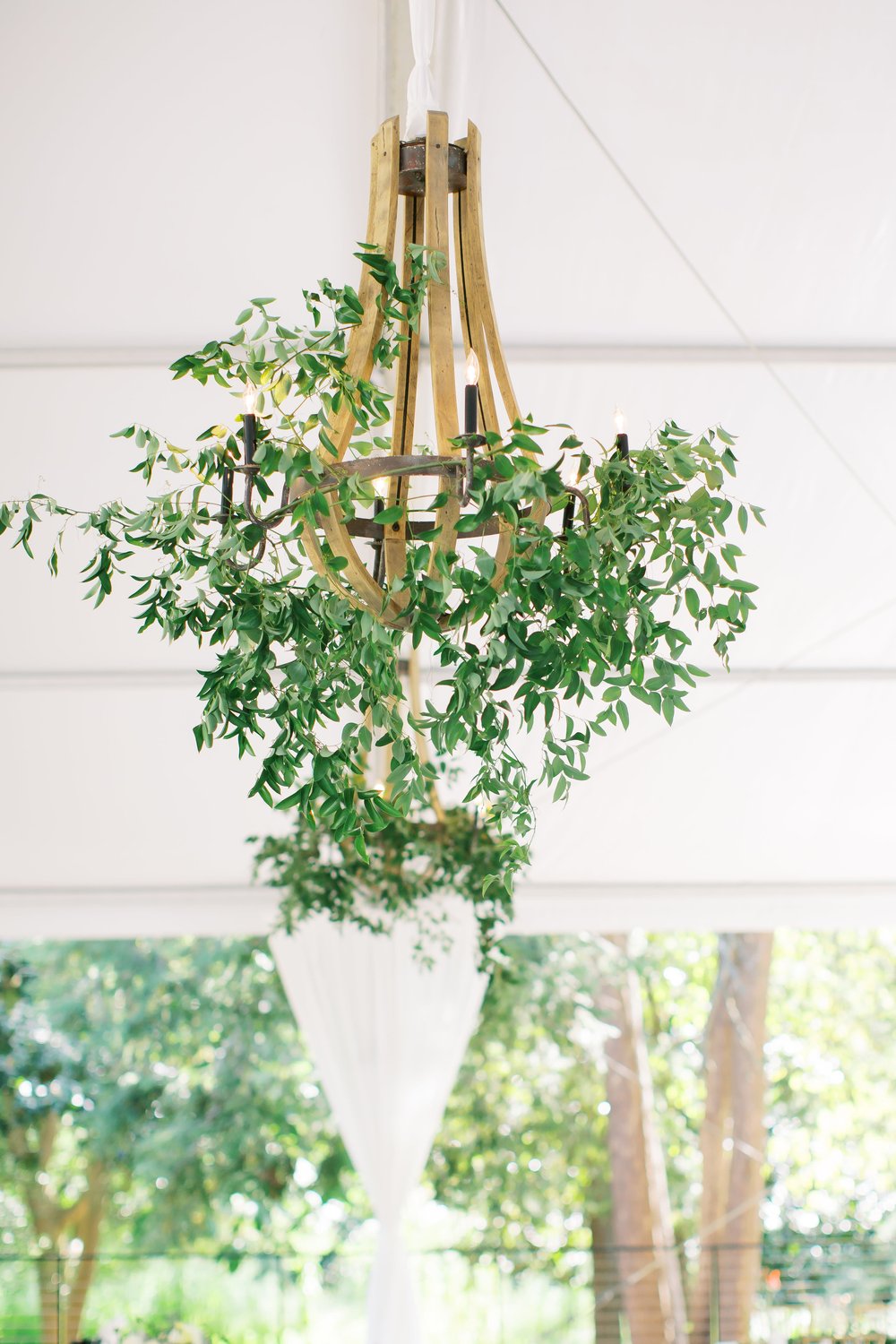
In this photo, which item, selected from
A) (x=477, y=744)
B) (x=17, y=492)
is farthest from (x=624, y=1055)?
(x=477, y=744)

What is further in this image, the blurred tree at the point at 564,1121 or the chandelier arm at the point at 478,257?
the blurred tree at the point at 564,1121

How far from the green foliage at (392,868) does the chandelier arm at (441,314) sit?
2.39 meters

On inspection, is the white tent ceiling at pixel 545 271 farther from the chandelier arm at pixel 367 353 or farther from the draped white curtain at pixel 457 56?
the chandelier arm at pixel 367 353

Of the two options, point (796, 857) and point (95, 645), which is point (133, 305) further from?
point (796, 857)

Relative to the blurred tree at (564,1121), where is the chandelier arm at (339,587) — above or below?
above

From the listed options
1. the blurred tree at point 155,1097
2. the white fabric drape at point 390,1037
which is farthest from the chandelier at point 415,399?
the blurred tree at point 155,1097

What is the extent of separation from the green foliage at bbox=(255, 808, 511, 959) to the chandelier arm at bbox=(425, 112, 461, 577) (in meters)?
2.39

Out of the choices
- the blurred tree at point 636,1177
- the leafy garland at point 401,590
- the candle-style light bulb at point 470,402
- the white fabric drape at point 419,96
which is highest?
the white fabric drape at point 419,96

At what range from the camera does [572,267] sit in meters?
3.02

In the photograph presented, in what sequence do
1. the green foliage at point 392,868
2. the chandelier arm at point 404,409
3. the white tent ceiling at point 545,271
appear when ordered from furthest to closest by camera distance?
the green foliage at point 392,868 < the white tent ceiling at point 545,271 < the chandelier arm at point 404,409

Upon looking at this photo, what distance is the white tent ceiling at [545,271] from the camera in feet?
8.47

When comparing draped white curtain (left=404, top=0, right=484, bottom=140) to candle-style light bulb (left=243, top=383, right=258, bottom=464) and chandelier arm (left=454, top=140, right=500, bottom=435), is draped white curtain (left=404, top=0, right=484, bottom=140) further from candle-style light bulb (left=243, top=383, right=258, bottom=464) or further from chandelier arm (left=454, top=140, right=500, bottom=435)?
candle-style light bulb (left=243, top=383, right=258, bottom=464)

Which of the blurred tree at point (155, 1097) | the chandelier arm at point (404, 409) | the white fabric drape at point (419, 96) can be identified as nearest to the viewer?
the chandelier arm at point (404, 409)

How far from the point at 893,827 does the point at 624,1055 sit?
3.83 meters
